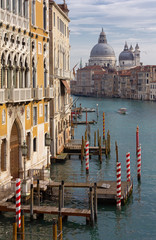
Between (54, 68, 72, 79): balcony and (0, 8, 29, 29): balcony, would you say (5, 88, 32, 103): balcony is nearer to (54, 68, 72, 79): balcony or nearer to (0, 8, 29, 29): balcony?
(0, 8, 29, 29): balcony

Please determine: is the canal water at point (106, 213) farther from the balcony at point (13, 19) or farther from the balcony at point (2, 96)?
A: the balcony at point (13, 19)

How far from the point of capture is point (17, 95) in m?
16.5

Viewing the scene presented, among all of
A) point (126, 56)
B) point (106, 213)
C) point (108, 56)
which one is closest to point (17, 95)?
point (106, 213)

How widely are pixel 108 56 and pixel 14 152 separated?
153216 millimetres

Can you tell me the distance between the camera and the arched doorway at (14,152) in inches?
676

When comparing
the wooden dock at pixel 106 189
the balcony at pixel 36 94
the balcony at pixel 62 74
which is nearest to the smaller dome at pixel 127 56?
the balcony at pixel 62 74

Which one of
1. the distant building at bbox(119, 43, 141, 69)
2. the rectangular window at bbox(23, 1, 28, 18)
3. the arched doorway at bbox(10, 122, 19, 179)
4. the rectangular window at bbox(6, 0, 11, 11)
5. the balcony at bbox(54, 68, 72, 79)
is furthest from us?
the distant building at bbox(119, 43, 141, 69)

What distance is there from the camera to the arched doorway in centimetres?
1717

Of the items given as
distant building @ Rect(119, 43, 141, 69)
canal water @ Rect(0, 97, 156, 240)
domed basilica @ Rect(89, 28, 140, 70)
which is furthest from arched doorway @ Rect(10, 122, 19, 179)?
distant building @ Rect(119, 43, 141, 69)

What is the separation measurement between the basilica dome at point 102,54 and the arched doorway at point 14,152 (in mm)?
150026

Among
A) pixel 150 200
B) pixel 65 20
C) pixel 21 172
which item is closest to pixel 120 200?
pixel 150 200

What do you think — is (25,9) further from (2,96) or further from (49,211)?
(49,211)

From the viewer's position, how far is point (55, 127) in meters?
24.5

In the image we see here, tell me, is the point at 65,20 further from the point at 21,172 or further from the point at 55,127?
the point at 21,172
